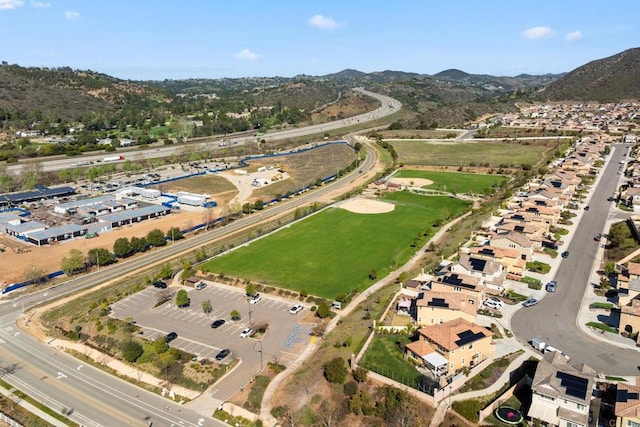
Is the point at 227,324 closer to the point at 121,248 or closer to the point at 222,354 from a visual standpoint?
the point at 222,354

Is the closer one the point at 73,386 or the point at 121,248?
the point at 73,386

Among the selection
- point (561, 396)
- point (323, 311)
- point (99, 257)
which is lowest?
point (99, 257)

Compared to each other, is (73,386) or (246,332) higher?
(246,332)

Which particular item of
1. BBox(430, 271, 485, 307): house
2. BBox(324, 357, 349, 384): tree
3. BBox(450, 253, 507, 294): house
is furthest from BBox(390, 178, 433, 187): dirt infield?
BBox(324, 357, 349, 384): tree

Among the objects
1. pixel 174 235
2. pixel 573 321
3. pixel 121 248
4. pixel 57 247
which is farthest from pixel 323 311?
pixel 57 247

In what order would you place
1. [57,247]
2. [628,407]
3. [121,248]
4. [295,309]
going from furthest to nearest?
[57,247], [121,248], [295,309], [628,407]

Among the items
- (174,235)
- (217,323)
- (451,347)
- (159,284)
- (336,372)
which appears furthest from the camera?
(174,235)

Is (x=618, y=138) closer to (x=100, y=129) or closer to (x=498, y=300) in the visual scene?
(x=498, y=300)

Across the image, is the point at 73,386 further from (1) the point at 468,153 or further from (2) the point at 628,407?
(1) the point at 468,153

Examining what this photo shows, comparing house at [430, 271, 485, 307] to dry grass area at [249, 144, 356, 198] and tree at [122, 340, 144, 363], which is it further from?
dry grass area at [249, 144, 356, 198]
